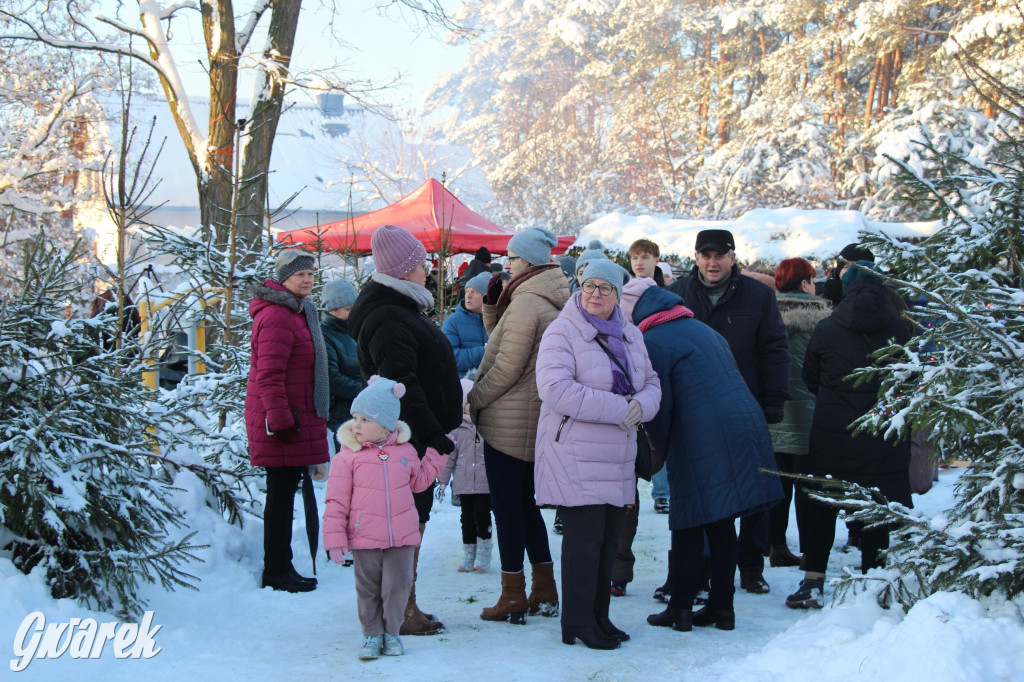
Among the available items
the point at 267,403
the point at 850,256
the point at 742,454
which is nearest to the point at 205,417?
the point at 267,403

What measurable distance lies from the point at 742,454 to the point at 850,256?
5.71 feet

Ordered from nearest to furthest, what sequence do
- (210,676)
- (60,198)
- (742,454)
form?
1. (210,676)
2. (742,454)
3. (60,198)

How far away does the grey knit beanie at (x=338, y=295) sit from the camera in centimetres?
649

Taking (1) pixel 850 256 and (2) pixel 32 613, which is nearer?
(2) pixel 32 613

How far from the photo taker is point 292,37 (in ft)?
39.0

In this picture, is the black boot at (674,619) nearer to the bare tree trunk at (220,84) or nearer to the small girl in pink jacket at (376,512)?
the small girl in pink jacket at (376,512)

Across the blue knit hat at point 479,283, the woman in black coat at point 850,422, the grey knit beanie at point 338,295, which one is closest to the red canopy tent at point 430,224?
the blue knit hat at point 479,283

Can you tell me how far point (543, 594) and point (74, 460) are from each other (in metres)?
2.45

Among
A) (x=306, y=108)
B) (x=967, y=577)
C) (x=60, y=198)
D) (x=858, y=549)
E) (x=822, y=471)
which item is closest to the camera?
(x=967, y=577)

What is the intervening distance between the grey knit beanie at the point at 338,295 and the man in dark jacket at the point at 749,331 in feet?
7.78

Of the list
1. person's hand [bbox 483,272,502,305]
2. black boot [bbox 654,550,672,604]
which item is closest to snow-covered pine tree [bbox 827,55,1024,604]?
black boot [bbox 654,550,672,604]

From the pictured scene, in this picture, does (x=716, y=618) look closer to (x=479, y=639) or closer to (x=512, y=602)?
(x=512, y=602)

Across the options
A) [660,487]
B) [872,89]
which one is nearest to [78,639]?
[660,487]

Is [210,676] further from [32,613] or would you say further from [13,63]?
[13,63]
